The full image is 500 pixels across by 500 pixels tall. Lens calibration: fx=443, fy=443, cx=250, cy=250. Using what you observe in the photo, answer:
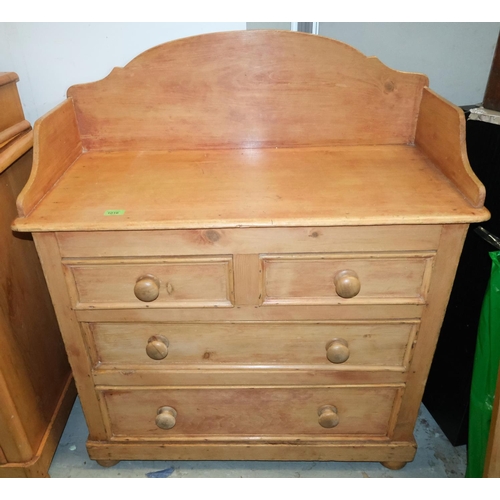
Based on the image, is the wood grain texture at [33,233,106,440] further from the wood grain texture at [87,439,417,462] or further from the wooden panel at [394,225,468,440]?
the wooden panel at [394,225,468,440]

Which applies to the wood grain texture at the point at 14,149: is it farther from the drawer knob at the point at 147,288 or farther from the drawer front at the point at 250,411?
the drawer front at the point at 250,411

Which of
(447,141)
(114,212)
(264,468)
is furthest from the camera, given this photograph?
(264,468)

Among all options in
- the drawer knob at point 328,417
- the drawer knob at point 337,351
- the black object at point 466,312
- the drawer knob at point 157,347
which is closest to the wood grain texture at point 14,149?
the drawer knob at point 157,347

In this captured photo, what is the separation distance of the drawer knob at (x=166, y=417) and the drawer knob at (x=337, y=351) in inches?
20.0

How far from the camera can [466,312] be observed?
4.67ft

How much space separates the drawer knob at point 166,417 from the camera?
1.33 meters

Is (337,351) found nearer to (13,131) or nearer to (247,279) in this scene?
(247,279)

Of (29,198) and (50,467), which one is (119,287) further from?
(50,467)

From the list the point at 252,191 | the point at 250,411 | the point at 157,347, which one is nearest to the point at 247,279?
the point at 252,191

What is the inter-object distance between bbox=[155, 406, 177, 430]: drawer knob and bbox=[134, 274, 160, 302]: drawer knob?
43cm

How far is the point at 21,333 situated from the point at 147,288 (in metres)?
0.51

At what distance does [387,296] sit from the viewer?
1.14 m

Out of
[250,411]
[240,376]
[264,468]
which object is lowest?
[264,468]
